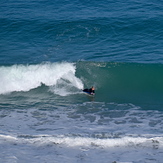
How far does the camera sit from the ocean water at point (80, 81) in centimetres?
1680

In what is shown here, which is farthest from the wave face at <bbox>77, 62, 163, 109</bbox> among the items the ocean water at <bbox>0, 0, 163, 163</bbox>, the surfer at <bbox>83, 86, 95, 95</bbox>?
the surfer at <bbox>83, 86, 95, 95</bbox>

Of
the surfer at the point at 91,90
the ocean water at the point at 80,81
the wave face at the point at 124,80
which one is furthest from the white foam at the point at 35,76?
the surfer at the point at 91,90

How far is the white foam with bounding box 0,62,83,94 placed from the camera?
81.3 feet

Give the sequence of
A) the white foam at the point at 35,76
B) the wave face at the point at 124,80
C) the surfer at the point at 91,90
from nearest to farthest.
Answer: the surfer at the point at 91,90
the wave face at the point at 124,80
the white foam at the point at 35,76

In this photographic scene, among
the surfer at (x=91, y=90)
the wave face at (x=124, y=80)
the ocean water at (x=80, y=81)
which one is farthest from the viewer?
the wave face at (x=124, y=80)

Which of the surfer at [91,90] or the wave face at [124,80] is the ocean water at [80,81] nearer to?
the wave face at [124,80]

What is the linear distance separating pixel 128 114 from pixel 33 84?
27.3ft

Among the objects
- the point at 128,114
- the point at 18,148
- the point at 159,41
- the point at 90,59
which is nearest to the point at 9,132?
the point at 18,148

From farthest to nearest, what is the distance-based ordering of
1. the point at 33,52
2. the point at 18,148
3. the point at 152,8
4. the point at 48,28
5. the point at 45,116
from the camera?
the point at 152,8
the point at 48,28
the point at 33,52
the point at 45,116
the point at 18,148

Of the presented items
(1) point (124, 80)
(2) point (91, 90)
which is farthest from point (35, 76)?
(1) point (124, 80)

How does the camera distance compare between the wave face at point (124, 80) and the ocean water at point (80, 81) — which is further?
A: the wave face at point (124, 80)

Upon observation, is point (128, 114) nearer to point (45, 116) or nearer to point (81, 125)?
point (81, 125)

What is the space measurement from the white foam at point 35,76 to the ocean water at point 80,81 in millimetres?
76

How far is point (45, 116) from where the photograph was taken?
20422 mm
